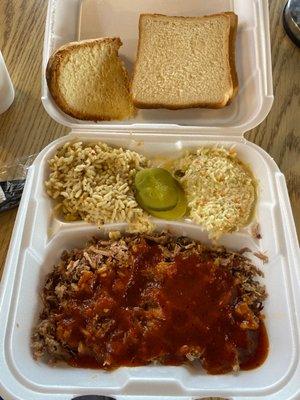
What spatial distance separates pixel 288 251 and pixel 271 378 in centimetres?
40

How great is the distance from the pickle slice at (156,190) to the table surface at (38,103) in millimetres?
442

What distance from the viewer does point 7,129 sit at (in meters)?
1.94

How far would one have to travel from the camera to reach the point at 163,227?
1665 millimetres

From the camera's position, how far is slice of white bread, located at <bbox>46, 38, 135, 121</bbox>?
5.83 feet

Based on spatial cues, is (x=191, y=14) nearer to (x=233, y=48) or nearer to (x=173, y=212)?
(x=233, y=48)

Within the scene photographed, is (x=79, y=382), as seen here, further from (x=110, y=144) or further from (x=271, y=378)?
(x=110, y=144)

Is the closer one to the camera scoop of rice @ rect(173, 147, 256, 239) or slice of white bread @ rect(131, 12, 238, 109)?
scoop of rice @ rect(173, 147, 256, 239)

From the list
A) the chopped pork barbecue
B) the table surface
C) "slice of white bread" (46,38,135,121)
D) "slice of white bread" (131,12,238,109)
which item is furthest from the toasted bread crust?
the chopped pork barbecue

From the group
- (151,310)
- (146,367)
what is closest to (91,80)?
(151,310)

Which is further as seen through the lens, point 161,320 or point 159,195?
point 159,195

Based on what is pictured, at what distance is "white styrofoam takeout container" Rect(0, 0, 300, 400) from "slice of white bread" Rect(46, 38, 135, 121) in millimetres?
49

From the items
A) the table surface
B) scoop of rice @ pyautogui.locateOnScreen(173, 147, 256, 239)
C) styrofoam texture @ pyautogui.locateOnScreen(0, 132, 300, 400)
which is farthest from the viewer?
the table surface

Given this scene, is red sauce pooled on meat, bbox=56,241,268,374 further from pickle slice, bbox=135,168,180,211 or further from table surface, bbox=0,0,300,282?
table surface, bbox=0,0,300,282

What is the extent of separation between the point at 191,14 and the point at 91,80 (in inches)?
21.6
